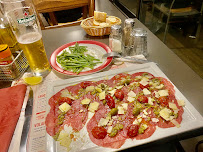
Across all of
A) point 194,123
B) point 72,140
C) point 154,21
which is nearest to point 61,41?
point 72,140

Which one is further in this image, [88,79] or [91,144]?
[88,79]

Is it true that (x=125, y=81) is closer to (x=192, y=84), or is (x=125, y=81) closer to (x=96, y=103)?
(x=96, y=103)

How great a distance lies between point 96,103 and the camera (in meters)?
0.96

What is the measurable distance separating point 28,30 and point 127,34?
775 millimetres

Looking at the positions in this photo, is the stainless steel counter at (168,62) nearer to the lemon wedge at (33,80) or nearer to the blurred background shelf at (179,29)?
the lemon wedge at (33,80)

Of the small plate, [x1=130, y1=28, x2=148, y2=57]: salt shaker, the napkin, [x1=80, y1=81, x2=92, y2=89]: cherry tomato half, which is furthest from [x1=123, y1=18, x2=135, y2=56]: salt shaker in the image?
the napkin

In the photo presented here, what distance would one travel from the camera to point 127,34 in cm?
137

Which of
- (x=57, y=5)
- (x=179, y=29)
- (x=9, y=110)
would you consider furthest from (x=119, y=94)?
(x=179, y=29)

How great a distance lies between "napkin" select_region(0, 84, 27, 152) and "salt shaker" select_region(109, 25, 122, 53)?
0.75 m

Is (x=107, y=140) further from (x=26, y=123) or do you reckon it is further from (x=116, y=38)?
(x=116, y=38)

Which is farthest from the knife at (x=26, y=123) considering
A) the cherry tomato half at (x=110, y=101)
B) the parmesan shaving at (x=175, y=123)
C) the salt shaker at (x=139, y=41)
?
the salt shaker at (x=139, y=41)

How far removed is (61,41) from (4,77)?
675mm

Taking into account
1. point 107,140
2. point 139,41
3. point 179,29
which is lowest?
point 179,29

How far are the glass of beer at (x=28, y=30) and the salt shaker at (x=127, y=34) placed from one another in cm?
69
